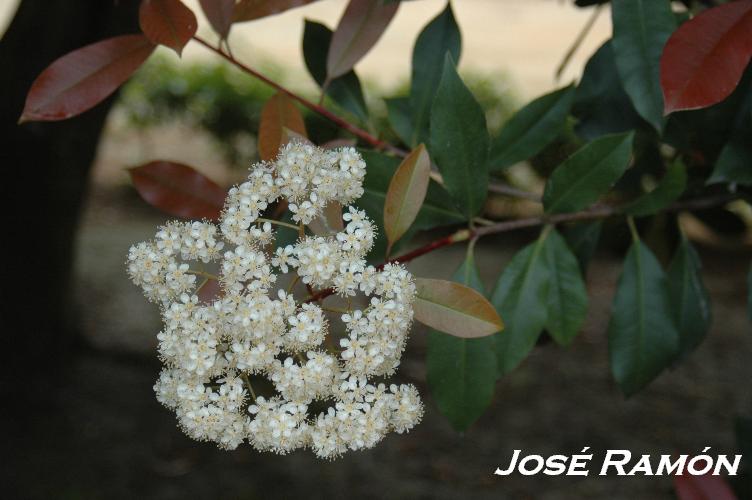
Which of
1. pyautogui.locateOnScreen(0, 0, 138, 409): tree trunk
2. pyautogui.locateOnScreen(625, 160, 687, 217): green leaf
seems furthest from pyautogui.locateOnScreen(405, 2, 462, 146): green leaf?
pyautogui.locateOnScreen(0, 0, 138, 409): tree trunk

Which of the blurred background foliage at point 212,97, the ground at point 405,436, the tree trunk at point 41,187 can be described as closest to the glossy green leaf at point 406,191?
the tree trunk at point 41,187

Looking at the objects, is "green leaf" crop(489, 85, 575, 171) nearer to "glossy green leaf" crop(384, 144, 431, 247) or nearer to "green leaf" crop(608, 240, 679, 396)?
"green leaf" crop(608, 240, 679, 396)

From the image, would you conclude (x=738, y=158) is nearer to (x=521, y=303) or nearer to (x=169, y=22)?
Result: (x=521, y=303)

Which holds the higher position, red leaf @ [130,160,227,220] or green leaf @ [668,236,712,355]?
red leaf @ [130,160,227,220]

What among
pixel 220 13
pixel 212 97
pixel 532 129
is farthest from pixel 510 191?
pixel 212 97

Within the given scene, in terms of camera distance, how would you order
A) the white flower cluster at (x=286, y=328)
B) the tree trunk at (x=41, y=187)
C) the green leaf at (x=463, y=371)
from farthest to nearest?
1. the tree trunk at (x=41, y=187)
2. the green leaf at (x=463, y=371)
3. the white flower cluster at (x=286, y=328)

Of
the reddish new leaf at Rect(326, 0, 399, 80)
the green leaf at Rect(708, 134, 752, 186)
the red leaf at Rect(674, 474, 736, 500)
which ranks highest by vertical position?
the reddish new leaf at Rect(326, 0, 399, 80)

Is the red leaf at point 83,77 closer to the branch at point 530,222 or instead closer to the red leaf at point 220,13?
the red leaf at point 220,13
